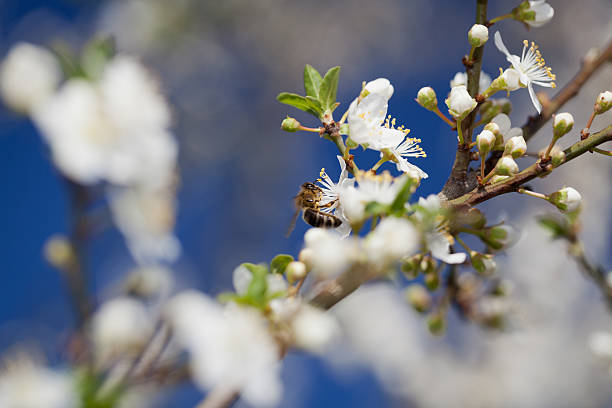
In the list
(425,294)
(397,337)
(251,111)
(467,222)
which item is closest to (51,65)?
(467,222)

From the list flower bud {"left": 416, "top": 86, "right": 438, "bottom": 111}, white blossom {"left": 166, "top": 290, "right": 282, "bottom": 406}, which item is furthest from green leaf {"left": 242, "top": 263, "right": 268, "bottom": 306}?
flower bud {"left": 416, "top": 86, "right": 438, "bottom": 111}

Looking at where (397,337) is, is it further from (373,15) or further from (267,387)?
(267,387)

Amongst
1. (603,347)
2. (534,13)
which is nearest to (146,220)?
(534,13)

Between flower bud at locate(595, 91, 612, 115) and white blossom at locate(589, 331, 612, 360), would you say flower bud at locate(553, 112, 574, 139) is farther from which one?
white blossom at locate(589, 331, 612, 360)

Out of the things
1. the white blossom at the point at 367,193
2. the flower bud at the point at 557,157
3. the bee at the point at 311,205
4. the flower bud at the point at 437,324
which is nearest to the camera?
the white blossom at the point at 367,193

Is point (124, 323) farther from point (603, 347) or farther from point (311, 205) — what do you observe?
point (603, 347)

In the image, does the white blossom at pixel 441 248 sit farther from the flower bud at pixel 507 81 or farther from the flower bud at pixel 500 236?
the flower bud at pixel 507 81

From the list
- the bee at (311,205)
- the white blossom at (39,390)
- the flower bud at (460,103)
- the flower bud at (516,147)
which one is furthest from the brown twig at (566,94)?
the white blossom at (39,390)
